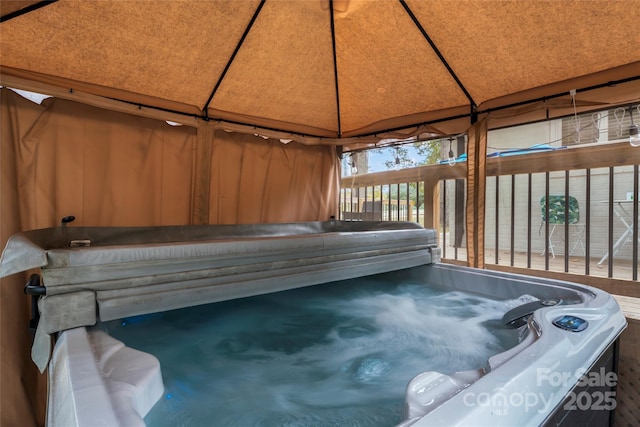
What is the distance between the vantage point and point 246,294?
1.44 meters

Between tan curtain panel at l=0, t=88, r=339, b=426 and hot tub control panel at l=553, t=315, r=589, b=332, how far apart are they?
2561 mm

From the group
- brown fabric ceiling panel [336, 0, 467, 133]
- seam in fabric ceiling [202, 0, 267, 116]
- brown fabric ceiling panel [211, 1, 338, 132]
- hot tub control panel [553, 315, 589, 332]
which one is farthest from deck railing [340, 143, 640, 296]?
seam in fabric ceiling [202, 0, 267, 116]

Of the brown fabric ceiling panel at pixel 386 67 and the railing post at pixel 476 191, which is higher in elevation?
the brown fabric ceiling panel at pixel 386 67

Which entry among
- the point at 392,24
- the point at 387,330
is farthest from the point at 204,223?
the point at 392,24

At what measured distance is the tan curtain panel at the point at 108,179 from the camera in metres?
1.74

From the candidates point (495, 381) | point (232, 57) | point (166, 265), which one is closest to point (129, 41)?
point (232, 57)

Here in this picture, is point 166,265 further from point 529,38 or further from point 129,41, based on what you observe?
point 529,38

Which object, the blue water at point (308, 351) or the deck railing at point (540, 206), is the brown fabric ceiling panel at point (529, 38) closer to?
the deck railing at point (540, 206)

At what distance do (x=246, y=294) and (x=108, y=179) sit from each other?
1.67 metres

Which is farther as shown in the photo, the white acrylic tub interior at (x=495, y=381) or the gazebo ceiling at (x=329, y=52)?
the gazebo ceiling at (x=329, y=52)

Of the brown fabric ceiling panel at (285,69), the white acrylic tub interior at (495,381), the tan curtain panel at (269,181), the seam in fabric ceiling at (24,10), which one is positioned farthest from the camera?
the tan curtain panel at (269,181)

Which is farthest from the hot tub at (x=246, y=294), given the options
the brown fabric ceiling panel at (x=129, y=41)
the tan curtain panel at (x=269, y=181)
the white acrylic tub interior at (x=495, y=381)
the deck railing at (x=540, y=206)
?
the tan curtain panel at (x=269, y=181)

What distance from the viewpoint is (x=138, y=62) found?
203cm

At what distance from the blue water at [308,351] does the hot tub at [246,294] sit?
0.21m
